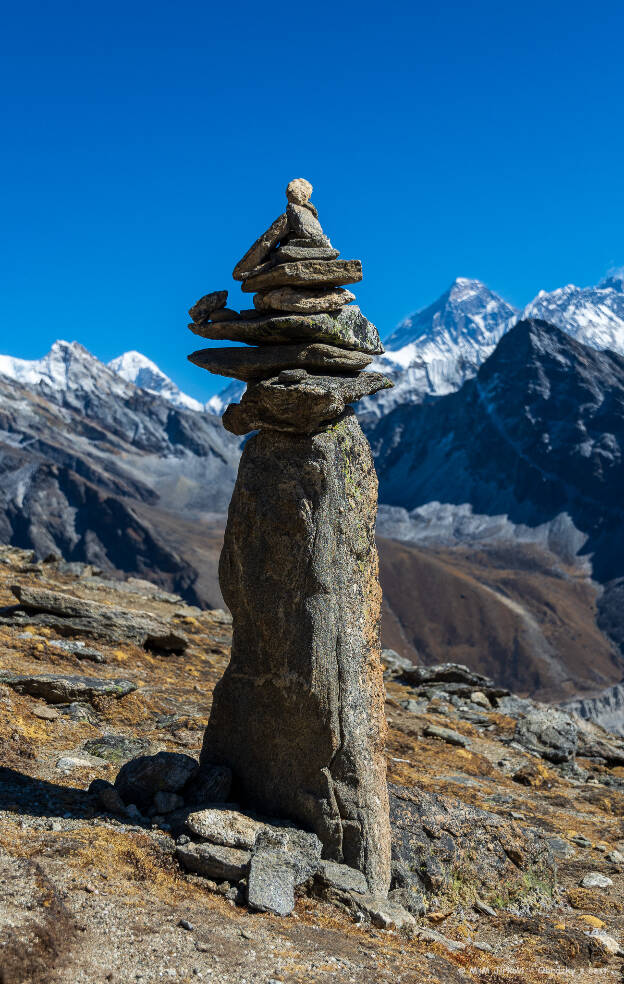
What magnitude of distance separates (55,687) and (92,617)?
5.84 metres

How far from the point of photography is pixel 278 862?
10.8 meters

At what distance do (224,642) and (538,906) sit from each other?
16.9 metres

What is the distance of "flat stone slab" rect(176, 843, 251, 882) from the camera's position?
10.6 m

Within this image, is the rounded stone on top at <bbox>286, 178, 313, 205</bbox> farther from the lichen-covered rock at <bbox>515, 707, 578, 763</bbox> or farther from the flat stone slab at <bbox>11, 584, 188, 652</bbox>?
the lichen-covered rock at <bbox>515, 707, 578, 763</bbox>

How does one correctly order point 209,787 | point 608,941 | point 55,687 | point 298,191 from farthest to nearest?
1. point 55,687
2. point 298,191
3. point 209,787
4. point 608,941

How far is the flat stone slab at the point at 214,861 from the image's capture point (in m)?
10.6

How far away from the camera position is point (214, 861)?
10.6 metres

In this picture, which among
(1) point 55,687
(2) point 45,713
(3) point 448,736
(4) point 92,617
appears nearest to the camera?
(2) point 45,713

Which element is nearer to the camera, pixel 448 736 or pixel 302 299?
pixel 302 299

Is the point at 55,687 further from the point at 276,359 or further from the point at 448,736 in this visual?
the point at 448,736

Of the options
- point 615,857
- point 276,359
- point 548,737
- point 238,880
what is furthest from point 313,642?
point 548,737

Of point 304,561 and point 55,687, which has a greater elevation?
point 304,561

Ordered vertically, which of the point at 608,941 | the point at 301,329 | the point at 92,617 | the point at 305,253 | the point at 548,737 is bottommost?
the point at 608,941

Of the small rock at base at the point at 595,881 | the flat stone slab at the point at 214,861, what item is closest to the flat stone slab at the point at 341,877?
the flat stone slab at the point at 214,861
